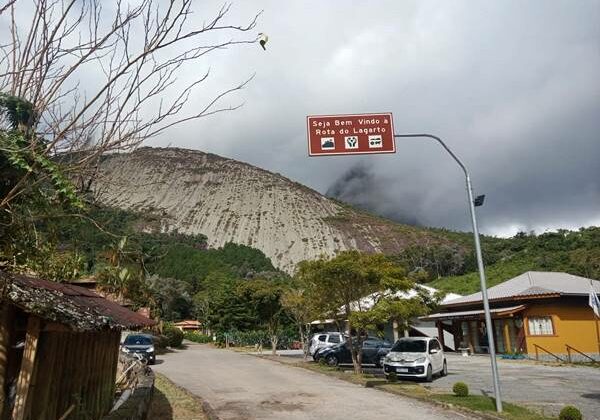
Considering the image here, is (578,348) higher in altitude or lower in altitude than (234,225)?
lower

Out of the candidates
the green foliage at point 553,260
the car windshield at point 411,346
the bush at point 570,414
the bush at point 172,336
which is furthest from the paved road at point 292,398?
the green foliage at point 553,260

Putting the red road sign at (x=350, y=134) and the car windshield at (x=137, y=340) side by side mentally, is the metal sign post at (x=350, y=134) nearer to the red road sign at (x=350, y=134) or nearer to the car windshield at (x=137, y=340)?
the red road sign at (x=350, y=134)

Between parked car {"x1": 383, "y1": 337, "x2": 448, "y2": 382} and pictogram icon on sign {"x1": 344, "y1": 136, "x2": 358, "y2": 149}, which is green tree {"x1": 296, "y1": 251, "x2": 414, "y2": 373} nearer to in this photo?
parked car {"x1": 383, "y1": 337, "x2": 448, "y2": 382}

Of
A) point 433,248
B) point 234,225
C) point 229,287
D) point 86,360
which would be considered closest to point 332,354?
point 86,360

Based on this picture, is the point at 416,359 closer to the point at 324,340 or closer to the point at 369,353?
the point at 369,353

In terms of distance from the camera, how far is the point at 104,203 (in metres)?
7.02

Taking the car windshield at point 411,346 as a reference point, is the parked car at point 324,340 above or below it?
above

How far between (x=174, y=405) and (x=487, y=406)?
764 centimetres

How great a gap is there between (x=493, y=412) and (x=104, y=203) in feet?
30.2

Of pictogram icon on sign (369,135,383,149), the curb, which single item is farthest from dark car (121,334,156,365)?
pictogram icon on sign (369,135,383,149)

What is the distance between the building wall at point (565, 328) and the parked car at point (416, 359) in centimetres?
951

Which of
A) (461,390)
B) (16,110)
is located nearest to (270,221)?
(461,390)

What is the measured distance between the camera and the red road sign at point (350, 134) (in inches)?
413

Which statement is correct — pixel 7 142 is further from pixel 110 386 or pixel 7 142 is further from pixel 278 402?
pixel 278 402
